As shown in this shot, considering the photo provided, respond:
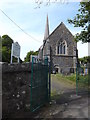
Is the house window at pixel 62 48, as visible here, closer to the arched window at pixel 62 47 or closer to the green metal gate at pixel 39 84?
the arched window at pixel 62 47

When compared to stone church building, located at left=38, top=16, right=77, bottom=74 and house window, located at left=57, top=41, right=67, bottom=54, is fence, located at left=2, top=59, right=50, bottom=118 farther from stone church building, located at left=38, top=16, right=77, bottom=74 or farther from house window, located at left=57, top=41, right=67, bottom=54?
house window, located at left=57, top=41, right=67, bottom=54

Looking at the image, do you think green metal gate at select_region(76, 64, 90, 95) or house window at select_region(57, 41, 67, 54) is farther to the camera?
house window at select_region(57, 41, 67, 54)

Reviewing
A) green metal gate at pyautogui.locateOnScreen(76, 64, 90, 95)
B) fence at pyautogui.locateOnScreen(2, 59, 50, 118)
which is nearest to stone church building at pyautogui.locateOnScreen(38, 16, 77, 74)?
green metal gate at pyautogui.locateOnScreen(76, 64, 90, 95)

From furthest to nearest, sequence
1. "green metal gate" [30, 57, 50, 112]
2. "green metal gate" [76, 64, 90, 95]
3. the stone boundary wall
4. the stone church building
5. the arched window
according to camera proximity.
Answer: the arched window → the stone church building → "green metal gate" [76, 64, 90, 95] → "green metal gate" [30, 57, 50, 112] → the stone boundary wall

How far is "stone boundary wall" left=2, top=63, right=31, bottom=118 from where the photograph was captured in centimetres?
509

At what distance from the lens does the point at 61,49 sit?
4138cm

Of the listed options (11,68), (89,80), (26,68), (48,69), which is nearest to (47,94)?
(48,69)

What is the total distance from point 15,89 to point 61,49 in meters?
36.6

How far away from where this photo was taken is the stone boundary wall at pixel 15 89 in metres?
5.09

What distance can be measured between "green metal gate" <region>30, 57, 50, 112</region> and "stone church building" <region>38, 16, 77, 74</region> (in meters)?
32.1

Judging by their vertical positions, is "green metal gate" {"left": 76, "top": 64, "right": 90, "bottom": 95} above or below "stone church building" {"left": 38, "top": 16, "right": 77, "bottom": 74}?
below

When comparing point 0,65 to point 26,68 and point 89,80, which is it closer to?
point 26,68

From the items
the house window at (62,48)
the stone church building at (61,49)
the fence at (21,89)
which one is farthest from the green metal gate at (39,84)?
the house window at (62,48)

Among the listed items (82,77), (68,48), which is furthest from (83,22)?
(68,48)
